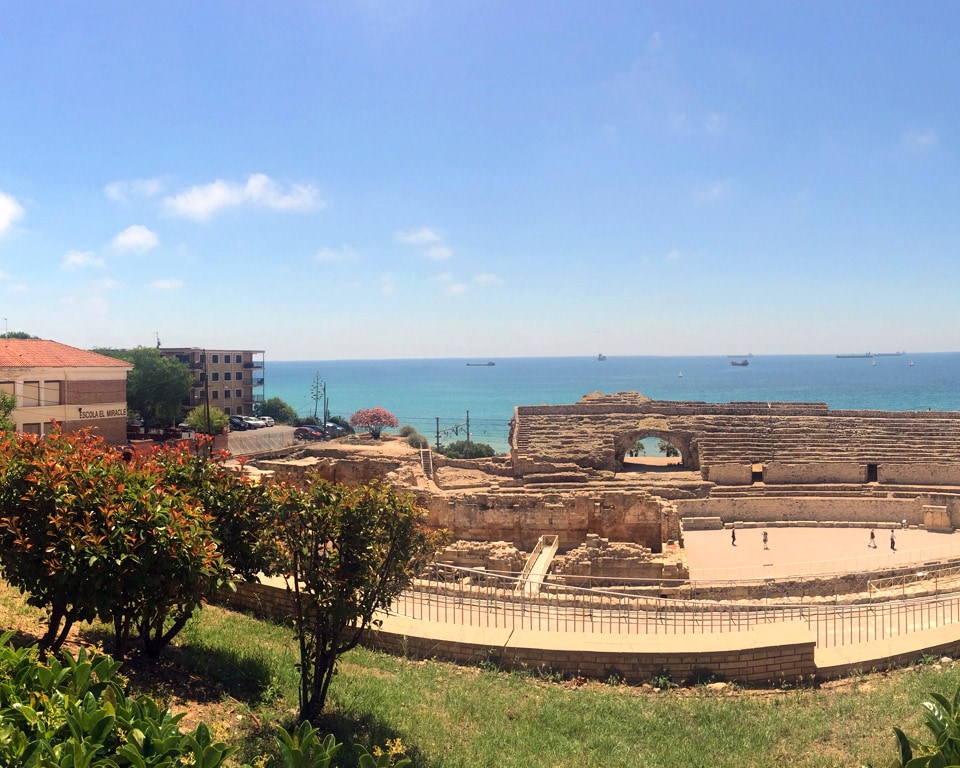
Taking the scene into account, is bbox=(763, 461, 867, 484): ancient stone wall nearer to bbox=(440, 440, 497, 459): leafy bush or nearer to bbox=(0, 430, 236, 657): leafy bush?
bbox=(440, 440, 497, 459): leafy bush

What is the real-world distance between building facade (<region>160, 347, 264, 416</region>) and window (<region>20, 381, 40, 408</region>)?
939 inches

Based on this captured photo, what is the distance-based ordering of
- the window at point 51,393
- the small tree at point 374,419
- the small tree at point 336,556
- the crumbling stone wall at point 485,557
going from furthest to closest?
the small tree at point 374,419
the window at point 51,393
the crumbling stone wall at point 485,557
the small tree at point 336,556

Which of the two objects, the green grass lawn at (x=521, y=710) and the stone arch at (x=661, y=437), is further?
the stone arch at (x=661, y=437)

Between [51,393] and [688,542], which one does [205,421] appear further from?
[688,542]

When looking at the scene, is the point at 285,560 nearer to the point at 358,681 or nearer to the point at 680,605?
the point at 358,681

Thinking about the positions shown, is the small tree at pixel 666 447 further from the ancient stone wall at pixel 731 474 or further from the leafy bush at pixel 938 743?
the leafy bush at pixel 938 743

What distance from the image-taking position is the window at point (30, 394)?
25.7 m

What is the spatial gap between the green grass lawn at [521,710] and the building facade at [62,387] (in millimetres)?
17977

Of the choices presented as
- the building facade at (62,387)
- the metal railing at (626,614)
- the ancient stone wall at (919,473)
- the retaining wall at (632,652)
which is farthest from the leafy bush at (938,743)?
the ancient stone wall at (919,473)

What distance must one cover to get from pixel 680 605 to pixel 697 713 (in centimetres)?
552

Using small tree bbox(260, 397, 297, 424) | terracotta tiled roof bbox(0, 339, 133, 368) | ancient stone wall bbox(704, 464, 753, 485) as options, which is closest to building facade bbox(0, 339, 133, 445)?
terracotta tiled roof bbox(0, 339, 133, 368)

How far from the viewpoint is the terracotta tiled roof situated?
86.2 ft

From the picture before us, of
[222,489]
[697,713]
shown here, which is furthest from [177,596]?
[697,713]

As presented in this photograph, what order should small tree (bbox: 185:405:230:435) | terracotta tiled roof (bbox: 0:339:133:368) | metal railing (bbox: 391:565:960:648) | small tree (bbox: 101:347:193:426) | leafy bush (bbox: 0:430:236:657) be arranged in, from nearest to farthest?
1. leafy bush (bbox: 0:430:236:657)
2. metal railing (bbox: 391:565:960:648)
3. terracotta tiled roof (bbox: 0:339:133:368)
4. small tree (bbox: 185:405:230:435)
5. small tree (bbox: 101:347:193:426)
